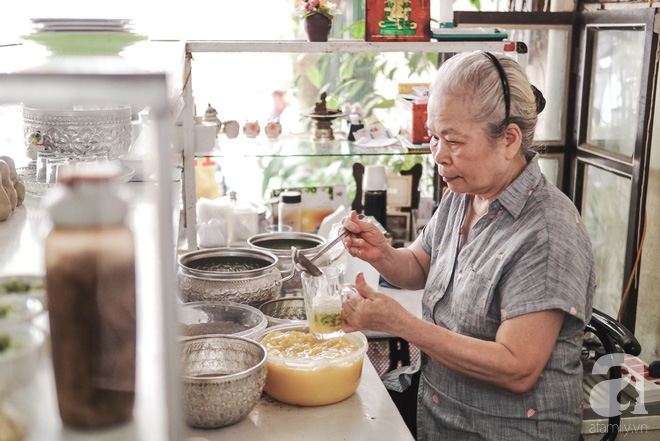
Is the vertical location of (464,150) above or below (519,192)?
above

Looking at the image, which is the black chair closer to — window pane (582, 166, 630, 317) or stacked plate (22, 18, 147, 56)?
window pane (582, 166, 630, 317)

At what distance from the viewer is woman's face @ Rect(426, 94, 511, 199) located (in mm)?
1812

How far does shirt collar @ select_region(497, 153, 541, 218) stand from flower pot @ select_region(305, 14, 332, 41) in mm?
1363

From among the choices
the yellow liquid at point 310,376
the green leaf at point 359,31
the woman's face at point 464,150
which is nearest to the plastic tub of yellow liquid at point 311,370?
the yellow liquid at point 310,376

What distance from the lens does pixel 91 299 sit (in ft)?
2.27

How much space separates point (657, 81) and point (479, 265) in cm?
168

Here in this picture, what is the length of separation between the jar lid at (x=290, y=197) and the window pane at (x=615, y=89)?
1589mm

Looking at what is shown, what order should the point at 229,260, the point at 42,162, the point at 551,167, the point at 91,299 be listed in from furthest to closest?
the point at 551,167 < the point at 229,260 < the point at 42,162 < the point at 91,299

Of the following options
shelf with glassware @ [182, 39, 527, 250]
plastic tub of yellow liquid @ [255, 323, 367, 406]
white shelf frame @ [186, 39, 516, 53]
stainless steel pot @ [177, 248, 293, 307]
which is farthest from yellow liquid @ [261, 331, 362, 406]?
white shelf frame @ [186, 39, 516, 53]

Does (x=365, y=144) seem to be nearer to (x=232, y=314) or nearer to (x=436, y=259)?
(x=436, y=259)

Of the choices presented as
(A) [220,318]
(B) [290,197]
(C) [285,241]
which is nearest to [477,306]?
(A) [220,318]

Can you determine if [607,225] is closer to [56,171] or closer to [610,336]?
[610,336]

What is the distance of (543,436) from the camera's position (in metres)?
1.81

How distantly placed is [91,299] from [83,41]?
40 cm
